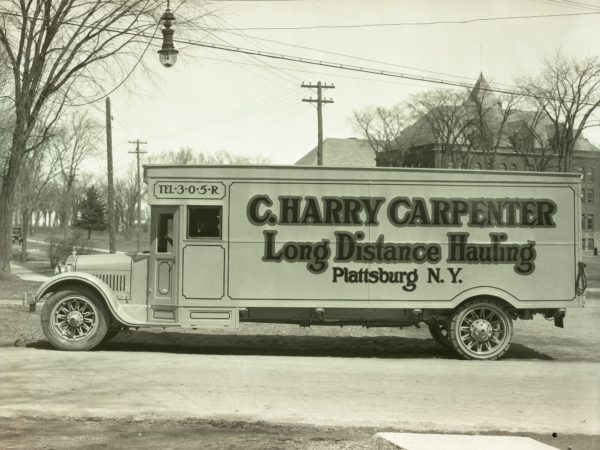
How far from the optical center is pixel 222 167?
10.6m

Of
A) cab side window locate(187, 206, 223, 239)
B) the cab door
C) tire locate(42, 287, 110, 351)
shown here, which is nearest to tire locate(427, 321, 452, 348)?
cab side window locate(187, 206, 223, 239)

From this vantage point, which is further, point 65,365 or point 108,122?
point 108,122

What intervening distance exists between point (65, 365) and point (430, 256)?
537 centimetres

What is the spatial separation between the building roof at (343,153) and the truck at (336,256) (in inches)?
3502

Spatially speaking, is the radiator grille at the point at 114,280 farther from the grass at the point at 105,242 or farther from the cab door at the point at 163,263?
the grass at the point at 105,242

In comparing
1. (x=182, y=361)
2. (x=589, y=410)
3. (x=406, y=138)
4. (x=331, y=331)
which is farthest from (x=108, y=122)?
(x=406, y=138)

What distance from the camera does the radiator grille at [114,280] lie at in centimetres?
1083

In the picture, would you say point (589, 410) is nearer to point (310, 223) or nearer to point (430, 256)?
point (430, 256)

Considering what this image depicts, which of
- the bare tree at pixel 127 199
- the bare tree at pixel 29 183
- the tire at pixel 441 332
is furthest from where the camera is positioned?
the bare tree at pixel 127 199

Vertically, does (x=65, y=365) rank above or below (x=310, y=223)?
below

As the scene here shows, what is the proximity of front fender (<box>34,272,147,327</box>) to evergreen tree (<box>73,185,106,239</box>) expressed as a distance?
276 ft

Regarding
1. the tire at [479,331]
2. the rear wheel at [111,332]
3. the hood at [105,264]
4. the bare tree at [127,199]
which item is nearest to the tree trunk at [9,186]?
the hood at [105,264]

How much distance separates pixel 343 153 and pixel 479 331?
3660 inches

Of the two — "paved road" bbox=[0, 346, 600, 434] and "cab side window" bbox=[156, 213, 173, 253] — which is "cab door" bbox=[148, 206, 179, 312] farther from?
"paved road" bbox=[0, 346, 600, 434]
